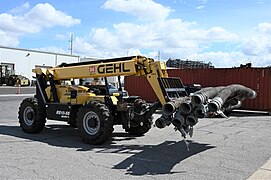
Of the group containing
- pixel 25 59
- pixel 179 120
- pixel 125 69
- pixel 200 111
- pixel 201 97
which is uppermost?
pixel 25 59

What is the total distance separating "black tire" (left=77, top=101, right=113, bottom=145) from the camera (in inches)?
328

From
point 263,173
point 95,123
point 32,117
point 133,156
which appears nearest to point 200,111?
point 263,173

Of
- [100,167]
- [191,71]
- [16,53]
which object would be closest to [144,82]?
[191,71]

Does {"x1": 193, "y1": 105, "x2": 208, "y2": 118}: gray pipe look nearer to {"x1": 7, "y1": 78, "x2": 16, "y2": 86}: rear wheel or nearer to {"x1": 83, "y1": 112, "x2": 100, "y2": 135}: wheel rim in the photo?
{"x1": 83, "y1": 112, "x2": 100, "y2": 135}: wheel rim

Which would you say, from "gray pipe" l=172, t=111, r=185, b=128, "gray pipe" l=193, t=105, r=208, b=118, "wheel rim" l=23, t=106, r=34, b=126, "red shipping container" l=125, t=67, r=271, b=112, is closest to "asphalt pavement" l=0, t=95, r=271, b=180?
"wheel rim" l=23, t=106, r=34, b=126

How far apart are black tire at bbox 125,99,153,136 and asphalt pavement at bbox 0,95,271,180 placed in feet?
0.82

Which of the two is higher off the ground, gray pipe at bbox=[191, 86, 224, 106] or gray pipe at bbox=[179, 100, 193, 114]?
gray pipe at bbox=[191, 86, 224, 106]

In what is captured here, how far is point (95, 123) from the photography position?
864 cm

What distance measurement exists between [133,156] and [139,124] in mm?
2367

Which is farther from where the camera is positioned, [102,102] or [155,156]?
[102,102]

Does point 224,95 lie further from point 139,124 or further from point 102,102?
point 102,102

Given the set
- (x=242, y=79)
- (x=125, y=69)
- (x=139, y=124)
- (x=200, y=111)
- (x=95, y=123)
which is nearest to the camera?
(x=200, y=111)

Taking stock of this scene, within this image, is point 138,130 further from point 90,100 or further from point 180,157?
point 180,157

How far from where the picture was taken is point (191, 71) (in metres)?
21.3
